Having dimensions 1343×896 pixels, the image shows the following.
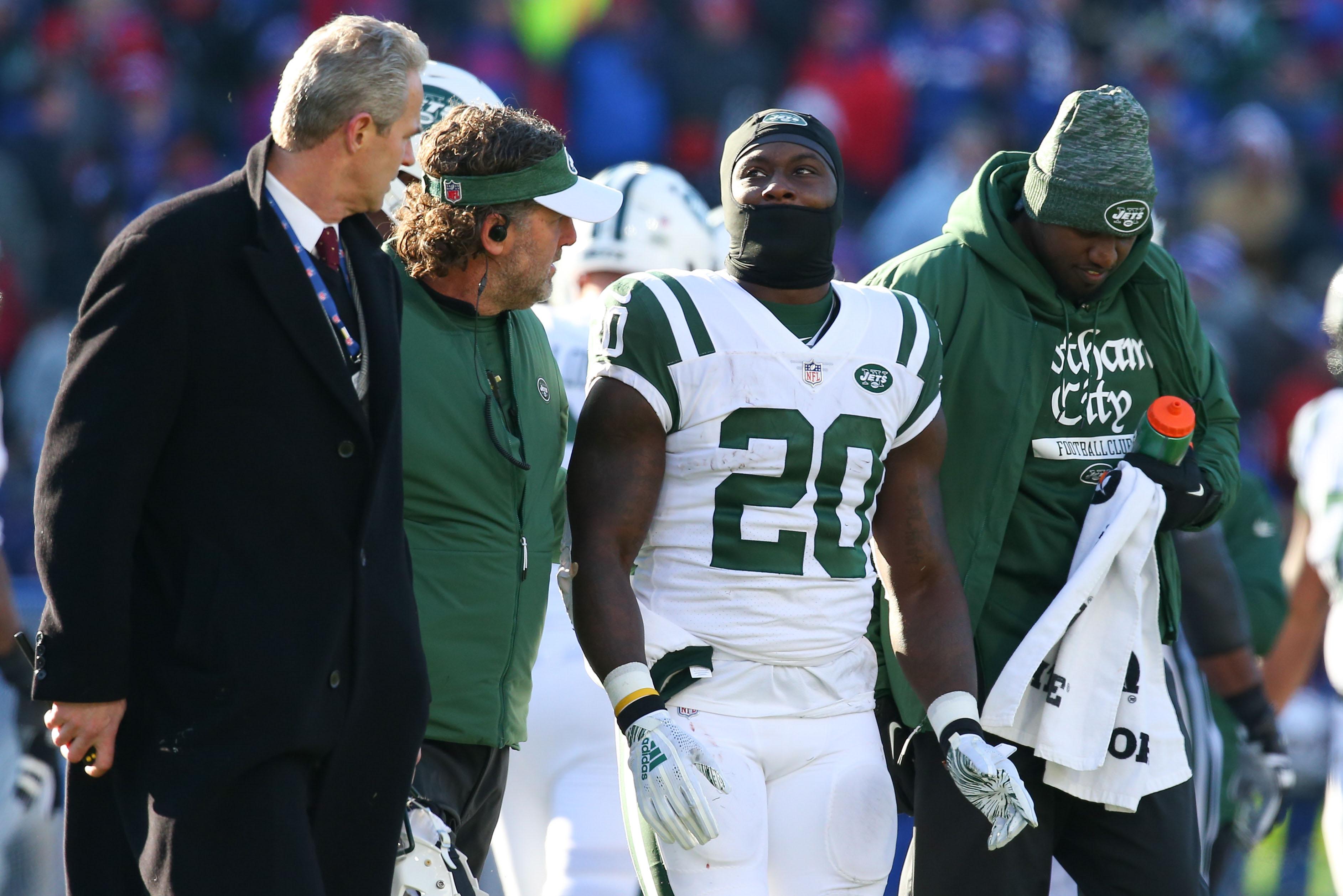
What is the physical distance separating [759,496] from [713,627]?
0.27m

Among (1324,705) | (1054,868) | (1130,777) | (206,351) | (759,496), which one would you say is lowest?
(1324,705)

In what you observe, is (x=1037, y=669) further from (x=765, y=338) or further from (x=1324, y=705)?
(x=1324, y=705)

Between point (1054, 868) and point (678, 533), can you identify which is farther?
point (1054, 868)

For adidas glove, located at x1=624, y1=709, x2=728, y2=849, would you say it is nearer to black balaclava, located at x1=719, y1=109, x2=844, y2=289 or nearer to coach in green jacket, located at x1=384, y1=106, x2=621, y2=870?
coach in green jacket, located at x1=384, y1=106, x2=621, y2=870

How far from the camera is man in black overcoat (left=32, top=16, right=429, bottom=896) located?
2.69 m

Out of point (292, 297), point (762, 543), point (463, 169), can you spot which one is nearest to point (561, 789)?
point (762, 543)

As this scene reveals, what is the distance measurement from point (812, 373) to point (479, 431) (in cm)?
69

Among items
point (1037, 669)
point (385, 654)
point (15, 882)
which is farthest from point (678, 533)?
point (15, 882)

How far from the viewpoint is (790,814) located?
3.28m

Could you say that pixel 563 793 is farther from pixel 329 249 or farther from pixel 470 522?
pixel 329 249

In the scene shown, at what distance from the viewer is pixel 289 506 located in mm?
2850

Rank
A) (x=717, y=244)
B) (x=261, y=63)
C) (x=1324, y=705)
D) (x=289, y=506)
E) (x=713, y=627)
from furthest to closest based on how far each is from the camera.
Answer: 1. (x=261, y=63)
2. (x=1324, y=705)
3. (x=717, y=244)
4. (x=713, y=627)
5. (x=289, y=506)

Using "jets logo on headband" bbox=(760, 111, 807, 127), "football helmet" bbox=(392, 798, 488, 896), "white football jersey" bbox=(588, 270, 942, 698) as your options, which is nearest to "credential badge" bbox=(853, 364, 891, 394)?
"white football jersey" bbox=(588, 270, 942, 698)

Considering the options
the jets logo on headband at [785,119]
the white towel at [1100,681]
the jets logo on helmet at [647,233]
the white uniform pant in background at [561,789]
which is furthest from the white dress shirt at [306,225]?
the jets logo on helmet at [647,233]
